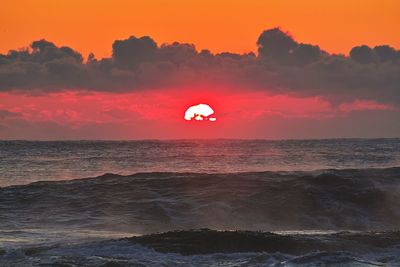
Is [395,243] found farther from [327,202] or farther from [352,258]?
[327,202]

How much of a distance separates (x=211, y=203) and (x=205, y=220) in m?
2.71

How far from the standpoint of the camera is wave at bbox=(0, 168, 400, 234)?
875 inches

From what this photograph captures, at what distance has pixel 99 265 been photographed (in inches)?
514

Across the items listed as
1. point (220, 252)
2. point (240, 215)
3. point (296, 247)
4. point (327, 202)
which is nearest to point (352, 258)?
point (296, 247)

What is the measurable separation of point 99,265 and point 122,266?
0.51 m

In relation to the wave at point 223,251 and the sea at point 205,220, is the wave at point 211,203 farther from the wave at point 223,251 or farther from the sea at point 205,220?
the wave at point 223,251

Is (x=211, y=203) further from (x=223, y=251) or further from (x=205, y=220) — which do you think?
(x=223, y=251)

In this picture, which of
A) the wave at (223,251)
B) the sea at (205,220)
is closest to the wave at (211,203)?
the sea at (205,220)

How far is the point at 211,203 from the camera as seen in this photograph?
25.1 meters

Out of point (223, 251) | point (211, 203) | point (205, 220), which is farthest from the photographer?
point (211, 203)

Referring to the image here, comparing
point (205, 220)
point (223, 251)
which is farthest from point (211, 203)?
point (223, 251)

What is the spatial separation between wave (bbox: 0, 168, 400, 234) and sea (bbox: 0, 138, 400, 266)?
0.14ft

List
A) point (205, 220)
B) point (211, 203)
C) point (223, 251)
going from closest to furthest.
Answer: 1. point (223, 251)
2. point (205, 220)
3. point (211, 203)

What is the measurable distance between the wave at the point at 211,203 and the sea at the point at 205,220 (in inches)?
1.7
